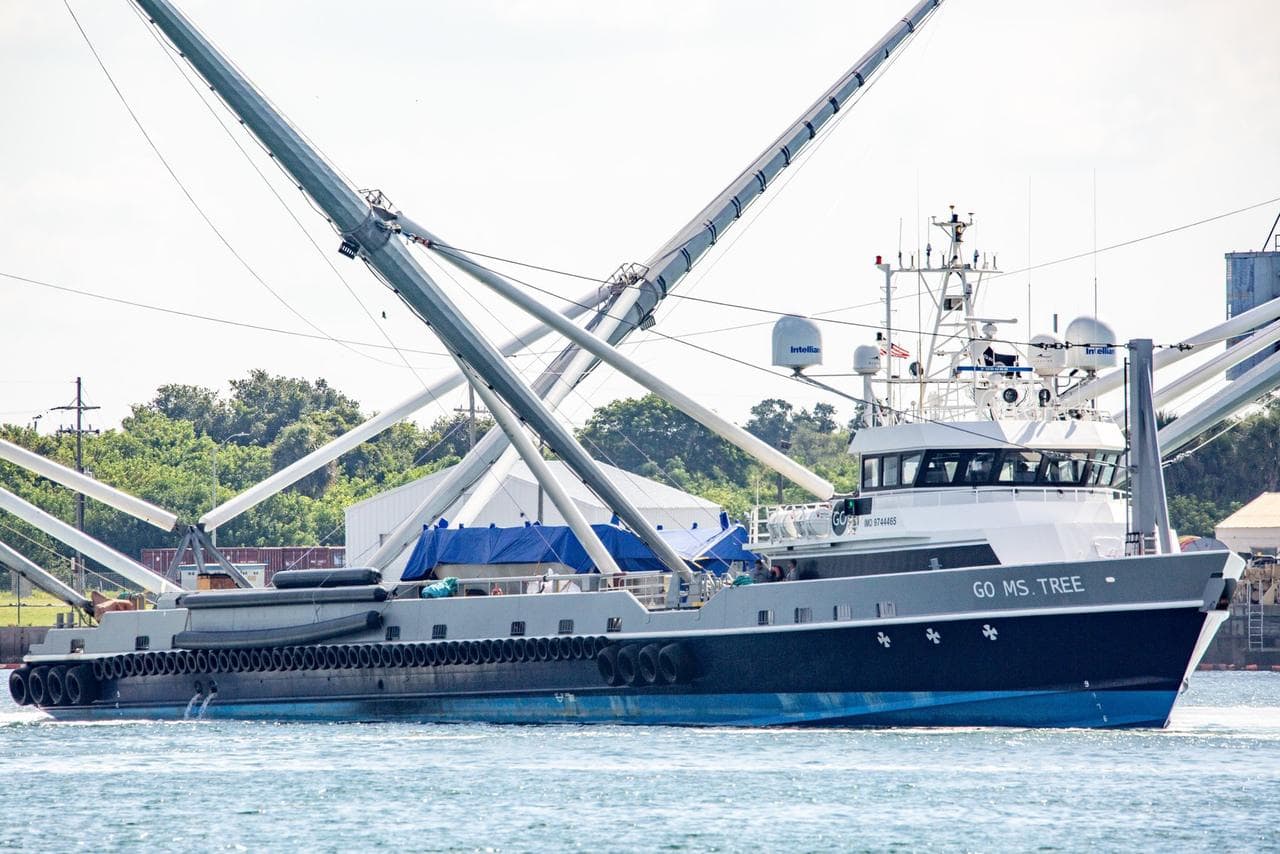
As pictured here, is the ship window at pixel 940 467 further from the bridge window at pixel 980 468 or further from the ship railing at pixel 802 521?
the ship railing at pixel 802 521

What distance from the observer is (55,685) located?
144ft

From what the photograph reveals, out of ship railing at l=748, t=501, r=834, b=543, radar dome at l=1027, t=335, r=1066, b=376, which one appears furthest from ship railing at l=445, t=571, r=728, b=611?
radar dome at l=1027, t=335, r=1066, b=376

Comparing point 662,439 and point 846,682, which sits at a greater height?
point 662,439

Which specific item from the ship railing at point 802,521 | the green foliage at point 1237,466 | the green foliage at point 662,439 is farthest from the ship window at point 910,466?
the green foliage at point 662,439

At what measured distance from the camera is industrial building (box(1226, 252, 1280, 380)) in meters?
99.9

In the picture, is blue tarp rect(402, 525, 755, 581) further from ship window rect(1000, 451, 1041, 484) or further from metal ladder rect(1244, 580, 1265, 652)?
metal ladder rect(1244, 580, 1265, 652)

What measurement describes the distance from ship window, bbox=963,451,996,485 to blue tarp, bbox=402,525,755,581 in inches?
323

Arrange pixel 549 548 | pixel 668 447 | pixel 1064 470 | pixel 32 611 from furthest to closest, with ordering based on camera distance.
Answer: pixel 668 447, pixel 32 611, pixel 549 548, pixel 1064 470

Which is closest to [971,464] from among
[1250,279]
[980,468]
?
[980,468]

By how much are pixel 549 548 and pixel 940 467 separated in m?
10.3

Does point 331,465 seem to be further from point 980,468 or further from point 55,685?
point 980,468

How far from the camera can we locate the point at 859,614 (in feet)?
113

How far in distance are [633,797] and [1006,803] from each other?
202 inches

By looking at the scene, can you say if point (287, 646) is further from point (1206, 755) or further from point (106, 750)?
point (1206, 755)
